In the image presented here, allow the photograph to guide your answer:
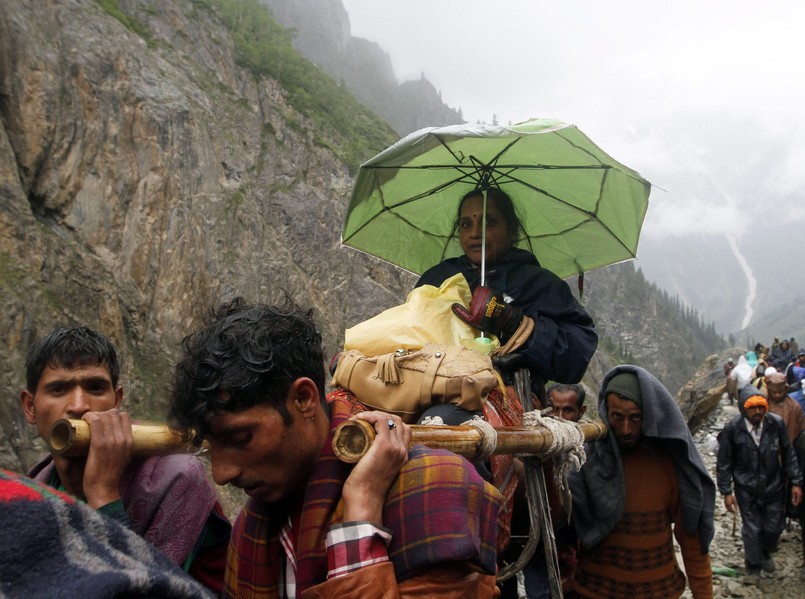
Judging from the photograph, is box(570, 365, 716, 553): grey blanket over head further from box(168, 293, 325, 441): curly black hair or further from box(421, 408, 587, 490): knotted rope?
box(168, 293, 325, 441): curly black hair

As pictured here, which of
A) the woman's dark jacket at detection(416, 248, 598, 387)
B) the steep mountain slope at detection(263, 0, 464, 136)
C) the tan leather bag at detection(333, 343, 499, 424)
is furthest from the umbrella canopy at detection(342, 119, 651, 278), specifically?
the steep mountain slope at detection(263, 0, 464, 136)

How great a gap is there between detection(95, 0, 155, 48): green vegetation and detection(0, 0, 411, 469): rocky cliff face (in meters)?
0.24

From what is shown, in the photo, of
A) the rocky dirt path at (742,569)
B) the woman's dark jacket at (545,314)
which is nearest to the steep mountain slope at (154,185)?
the woman's dark jacket at (545,314)

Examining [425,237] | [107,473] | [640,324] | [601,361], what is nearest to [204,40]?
[425,237]

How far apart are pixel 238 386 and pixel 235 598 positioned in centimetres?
59

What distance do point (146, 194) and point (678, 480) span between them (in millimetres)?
14002

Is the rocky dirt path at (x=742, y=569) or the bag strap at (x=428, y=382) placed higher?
the bag strap at (x=428, y=382)

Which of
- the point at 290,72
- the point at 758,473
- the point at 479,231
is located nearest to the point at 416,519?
the point at 479,231

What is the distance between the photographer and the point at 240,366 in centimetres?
134

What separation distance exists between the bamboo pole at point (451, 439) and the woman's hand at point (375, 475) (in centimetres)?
3

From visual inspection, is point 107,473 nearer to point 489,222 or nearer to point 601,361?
point 489,222

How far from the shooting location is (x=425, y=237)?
402 centimetres

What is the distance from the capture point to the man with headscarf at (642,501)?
3420 mm

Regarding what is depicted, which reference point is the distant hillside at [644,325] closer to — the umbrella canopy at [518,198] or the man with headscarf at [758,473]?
the man with headscarf at [758,473]
